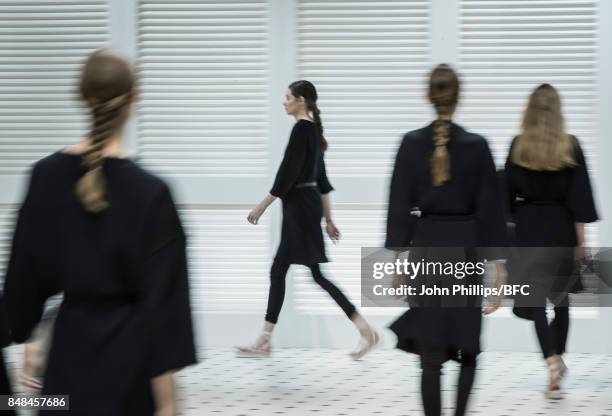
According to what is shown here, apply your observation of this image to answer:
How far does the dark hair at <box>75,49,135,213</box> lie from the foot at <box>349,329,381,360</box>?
13.5 feet

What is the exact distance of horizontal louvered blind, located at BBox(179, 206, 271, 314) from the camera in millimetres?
6598

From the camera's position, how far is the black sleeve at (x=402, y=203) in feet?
12.6

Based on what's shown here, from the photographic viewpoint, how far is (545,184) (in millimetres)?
5062

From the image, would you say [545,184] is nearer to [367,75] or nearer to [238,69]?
[367,75]

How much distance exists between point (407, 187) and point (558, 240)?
1486 mm

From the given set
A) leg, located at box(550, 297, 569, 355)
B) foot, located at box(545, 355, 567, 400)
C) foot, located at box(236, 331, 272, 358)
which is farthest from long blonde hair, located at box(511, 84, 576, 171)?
foot, located at box(236, 331, 272, 358)

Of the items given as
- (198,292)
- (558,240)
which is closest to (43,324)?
(558,240)

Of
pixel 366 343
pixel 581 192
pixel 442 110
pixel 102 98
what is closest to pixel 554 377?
pixel 581 192

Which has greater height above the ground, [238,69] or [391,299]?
[238,69]

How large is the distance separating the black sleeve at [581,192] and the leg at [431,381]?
149cm

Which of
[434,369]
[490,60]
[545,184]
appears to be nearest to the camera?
[434,369]

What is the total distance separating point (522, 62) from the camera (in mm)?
6379

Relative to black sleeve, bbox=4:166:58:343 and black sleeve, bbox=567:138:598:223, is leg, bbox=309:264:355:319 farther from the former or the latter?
black sleeve, bbox=4:166:58:343

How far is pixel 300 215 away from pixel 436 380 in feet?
7.70
